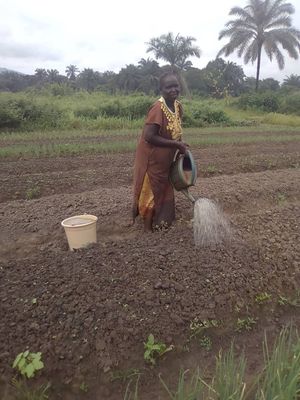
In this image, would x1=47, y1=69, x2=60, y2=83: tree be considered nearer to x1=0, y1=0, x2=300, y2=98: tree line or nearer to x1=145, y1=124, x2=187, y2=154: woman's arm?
x1=0, y1=0, x2=300, y2=98: tree line

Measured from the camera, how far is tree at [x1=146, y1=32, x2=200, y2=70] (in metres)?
29.1

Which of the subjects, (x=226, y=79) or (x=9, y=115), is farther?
(x=226, y=79)

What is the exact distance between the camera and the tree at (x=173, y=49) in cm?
2912

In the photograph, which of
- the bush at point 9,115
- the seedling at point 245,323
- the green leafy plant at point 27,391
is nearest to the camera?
the green leafy plant at point 27,391

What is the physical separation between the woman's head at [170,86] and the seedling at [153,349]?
6.40ft

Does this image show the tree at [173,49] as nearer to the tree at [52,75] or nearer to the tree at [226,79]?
the tree at [226,79]

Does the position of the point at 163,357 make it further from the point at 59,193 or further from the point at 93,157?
the point at 93,157

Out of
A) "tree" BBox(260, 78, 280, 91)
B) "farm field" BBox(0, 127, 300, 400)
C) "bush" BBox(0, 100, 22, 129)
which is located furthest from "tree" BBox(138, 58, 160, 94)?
"farm field" BBox(0, 127, 300, 400)

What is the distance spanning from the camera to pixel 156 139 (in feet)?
10.7

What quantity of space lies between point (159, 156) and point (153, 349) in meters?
1.70

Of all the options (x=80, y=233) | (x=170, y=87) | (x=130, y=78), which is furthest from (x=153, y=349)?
(x=130, y=78)

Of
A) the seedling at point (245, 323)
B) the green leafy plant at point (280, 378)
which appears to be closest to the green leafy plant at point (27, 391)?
the green leafy plant at point (280, 378)

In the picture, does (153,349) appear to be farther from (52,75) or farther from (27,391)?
(52,75)

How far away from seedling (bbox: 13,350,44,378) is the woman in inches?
71.7
